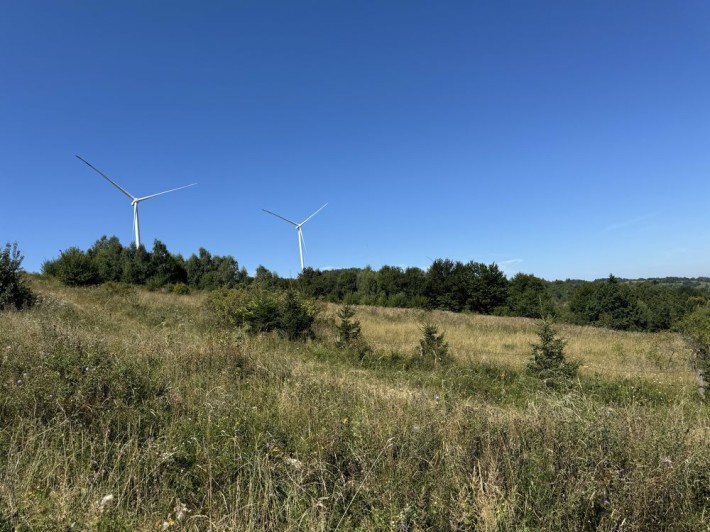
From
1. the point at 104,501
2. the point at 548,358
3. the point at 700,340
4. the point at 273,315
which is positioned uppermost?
the point at 273,315

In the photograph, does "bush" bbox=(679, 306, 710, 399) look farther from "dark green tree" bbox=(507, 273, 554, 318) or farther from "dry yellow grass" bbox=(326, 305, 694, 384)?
"dark green tree" bbox=(507, 273, 554, 318)

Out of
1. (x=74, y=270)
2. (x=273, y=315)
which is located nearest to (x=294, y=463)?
(x=273, y=315)

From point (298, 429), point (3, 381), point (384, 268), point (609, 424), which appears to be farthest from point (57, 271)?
point (384, 268)

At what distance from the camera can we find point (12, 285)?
16203mm

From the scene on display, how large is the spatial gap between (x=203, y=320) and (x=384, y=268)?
54263 millimetres

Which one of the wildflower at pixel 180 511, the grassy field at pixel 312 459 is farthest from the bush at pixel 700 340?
the wildflower at pixel 180 511

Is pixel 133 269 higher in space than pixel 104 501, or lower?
higher

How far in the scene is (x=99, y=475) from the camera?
3262 millimetres

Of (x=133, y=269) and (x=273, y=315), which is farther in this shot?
(x=133, y=269)

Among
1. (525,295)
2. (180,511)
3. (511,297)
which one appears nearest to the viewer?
(180,511)

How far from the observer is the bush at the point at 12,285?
1579cm

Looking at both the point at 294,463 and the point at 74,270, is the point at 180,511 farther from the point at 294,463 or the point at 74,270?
the point at 74,270

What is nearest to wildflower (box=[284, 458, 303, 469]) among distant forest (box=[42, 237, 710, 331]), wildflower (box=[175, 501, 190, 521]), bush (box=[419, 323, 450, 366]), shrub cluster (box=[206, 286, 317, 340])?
wildflower (box=[175, 501, 190, 521])

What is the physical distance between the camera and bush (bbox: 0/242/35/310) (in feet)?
51.8
